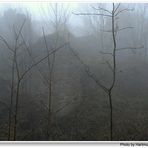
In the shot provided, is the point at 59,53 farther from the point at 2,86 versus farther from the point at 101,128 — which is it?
the point at 101,128

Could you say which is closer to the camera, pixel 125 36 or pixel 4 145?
pixel 4 145

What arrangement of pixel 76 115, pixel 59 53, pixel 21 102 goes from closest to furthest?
1. pixel 76 115
2. pixel 21 102
3. pixel 59 53

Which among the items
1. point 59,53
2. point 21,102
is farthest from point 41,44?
point 21,102

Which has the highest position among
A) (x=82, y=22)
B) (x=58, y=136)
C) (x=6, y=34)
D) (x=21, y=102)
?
(x=82, y=22)

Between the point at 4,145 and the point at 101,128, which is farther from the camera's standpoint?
the point at 101,128

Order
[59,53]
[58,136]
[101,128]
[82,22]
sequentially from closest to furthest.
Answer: [58,136] → [101,128] → [59,53] → [82,22]

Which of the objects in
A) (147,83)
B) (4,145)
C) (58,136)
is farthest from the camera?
(147,83)

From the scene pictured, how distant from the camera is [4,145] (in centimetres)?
246

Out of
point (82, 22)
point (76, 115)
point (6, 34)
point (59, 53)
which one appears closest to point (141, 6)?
point (82, 22)

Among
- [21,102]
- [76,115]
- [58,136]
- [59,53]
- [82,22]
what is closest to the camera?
[58,136]

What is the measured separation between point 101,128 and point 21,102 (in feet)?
9.55

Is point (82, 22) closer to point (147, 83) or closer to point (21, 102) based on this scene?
point (147, 83)

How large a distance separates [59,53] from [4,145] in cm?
955

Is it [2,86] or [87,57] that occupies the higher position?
[87,57]
